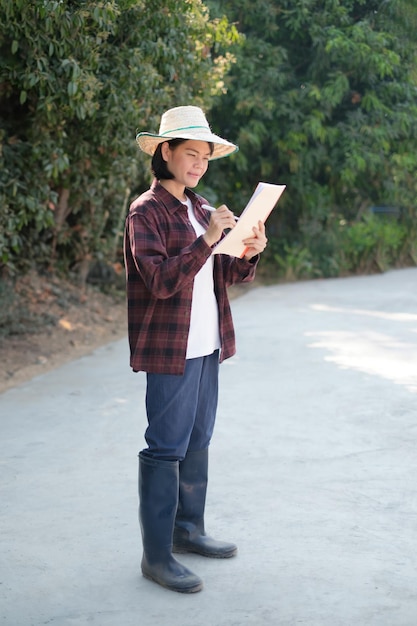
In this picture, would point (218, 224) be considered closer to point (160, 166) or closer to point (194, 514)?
point (160, 166)

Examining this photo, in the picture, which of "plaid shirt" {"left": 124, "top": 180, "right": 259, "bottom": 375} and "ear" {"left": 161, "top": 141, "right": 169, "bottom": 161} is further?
"ear" {"left": 161, "top": 141, "right": 169, "bottom": 161}

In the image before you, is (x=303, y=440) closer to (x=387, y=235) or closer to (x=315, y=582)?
(x=315, y=582)

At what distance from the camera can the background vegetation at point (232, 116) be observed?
7547 mm

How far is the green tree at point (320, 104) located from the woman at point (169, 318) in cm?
984

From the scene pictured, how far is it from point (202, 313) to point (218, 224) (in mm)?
490

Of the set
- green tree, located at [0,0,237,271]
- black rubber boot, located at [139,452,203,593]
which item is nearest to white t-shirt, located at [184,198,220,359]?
→ black rubber boot, located at [139,452,203,593]

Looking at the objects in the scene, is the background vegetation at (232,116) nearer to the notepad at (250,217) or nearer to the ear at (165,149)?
the ear at (165,149)

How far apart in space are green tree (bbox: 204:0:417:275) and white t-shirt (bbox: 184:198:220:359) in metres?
9.82

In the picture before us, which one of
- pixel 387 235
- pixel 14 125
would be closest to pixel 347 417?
pixel 14 125

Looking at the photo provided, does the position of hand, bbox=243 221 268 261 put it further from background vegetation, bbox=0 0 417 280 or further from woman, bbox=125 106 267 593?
background vegetation, bbox=0 0 417 280

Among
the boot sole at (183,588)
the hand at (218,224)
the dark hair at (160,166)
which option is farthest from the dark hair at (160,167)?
the boot sole at (183,588)

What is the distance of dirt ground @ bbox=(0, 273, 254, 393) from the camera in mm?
8391

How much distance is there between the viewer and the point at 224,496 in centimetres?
499

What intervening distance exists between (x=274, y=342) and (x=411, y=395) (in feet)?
7.66
